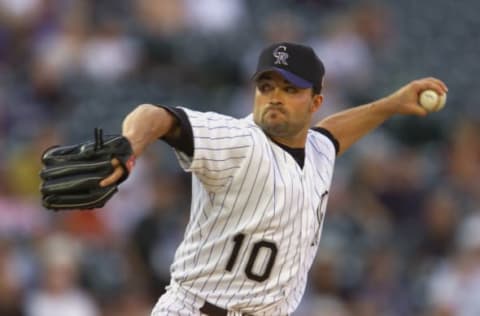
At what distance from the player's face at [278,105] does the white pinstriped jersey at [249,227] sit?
6 centimetres

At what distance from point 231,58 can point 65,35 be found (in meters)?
1.45

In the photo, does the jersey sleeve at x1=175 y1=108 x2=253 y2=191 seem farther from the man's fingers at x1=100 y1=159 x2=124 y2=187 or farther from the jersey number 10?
the man's fingers at x1=100 y1=159 x2=124 y2=187

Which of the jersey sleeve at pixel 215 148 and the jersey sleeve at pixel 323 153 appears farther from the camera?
the jersey sleeve at pixel 323 153

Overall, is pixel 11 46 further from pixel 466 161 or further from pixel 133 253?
pixel 466 161

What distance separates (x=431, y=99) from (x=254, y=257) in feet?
4.86

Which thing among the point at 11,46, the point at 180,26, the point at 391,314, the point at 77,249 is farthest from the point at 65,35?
the point at 391,314

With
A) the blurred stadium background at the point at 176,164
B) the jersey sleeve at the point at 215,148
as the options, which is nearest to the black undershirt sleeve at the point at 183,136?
the jersey sleeve at the point at 215,148

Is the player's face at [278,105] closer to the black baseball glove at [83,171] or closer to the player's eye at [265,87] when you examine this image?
the player's eye at [265,87]

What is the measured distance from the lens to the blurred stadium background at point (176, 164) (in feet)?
29.0

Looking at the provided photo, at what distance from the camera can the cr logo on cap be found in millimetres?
5320

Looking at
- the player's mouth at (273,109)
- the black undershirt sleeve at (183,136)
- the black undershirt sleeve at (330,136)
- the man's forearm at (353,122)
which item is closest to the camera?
the black undershirt sleeve at (183,136)

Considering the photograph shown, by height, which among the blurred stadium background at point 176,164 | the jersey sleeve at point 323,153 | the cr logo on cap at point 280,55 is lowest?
the blurred stadium background at point 176,164

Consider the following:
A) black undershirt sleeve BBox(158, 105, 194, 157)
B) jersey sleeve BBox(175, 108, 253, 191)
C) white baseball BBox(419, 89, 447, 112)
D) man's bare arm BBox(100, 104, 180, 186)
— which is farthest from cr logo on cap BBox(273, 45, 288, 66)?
white baseball BBox(419, 89, 447, 112)

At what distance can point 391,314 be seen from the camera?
9.98 metres
